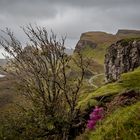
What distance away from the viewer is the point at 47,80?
27.9m

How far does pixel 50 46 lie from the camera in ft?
93.4

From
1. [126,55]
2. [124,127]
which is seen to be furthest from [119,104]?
[126,55]

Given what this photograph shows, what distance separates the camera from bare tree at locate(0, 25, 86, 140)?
27.1m

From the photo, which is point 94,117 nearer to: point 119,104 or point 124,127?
point 119,104

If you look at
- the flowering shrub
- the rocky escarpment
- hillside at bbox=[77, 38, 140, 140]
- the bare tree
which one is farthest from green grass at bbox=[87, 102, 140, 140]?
the rocky escarpment

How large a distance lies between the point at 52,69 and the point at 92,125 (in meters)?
8.45

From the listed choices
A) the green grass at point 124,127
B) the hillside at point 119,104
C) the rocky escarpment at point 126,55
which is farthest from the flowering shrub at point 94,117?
the rocky escarpment at point 126,55

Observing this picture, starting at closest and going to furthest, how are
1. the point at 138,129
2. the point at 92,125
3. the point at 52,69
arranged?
the point at 138,129 → the point at 92,125 → the point at 52,69

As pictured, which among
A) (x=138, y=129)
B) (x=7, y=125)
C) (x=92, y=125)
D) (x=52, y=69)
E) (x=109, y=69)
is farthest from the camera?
(x=109, y=69)

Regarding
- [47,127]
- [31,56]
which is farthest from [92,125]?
[31,56]

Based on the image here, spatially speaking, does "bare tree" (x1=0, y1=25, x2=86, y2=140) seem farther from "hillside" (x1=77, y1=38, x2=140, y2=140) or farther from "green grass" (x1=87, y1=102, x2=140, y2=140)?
"green grass" (x1=87, y1=102, x2=140, y2=140)

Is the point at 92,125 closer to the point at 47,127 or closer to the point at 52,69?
the point at 47,127

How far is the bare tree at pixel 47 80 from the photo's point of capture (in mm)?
27125

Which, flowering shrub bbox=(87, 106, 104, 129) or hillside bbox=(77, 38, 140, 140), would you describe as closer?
hillside bbox=(77, 38, 140, 140)
